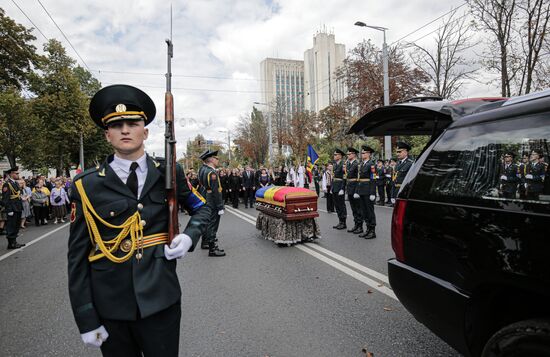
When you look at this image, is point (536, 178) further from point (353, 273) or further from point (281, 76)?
point (281, 76)

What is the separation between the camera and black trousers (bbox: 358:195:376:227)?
7785mm

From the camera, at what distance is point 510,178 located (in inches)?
74.4

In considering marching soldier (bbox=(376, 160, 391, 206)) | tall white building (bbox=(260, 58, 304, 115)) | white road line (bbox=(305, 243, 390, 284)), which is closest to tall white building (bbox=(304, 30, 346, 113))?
tall white building (bbox=(260, 58, 304, 115))

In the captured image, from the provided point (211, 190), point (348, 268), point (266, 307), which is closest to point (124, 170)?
point (266, 307)

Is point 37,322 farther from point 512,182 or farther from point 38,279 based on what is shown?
point 512,182

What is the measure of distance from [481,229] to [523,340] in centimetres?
55

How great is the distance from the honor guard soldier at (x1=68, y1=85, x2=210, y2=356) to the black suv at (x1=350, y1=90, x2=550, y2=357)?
5.08ft

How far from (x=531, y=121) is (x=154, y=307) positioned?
2198 millimetres

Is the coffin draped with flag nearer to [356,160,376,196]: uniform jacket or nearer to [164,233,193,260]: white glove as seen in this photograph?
[356,160,376,196]: uniform jacket

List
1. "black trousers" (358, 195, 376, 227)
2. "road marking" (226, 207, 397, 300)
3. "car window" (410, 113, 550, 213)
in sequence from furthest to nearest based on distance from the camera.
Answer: "black trousers" (358, 195, 376, 227) → "road marking" (226, 207, 397, 300) → "car window" (410, 113, 550, 213)

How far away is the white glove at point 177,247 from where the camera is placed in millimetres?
1822

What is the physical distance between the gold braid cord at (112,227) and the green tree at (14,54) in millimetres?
25026

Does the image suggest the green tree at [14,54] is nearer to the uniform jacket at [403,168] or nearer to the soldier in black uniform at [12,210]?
the soldier in black uniform at [12,210]

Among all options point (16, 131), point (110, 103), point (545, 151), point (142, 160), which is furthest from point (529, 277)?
point (16, 131)
